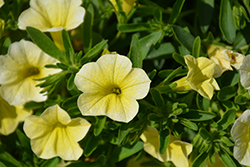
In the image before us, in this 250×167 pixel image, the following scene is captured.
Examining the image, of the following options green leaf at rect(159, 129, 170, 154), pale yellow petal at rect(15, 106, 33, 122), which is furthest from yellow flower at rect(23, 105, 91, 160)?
green leaf at rect(159, 129, 170, 154)

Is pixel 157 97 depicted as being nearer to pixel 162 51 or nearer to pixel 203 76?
pixel 203 76

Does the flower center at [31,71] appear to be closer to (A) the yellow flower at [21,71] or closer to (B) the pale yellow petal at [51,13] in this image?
(A) the yellow flower at [21,71]

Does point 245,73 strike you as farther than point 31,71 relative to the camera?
No

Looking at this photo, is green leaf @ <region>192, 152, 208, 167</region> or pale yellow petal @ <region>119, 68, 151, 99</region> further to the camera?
green leaf @ <region>192, 152, 208, 167</region>

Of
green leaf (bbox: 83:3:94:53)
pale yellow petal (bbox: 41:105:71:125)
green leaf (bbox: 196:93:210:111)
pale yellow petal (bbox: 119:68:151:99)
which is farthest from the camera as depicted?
green leaf (bbox: 83:3:94:53)

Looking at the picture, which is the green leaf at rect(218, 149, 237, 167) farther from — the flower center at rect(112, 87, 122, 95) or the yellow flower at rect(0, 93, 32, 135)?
the yellow flower at rect(0, 93, 32, 135)

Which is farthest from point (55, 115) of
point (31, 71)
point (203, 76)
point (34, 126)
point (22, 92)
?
point (203, 76)

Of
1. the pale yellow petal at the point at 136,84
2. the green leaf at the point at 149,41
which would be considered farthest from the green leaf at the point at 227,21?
the pale yellow petal at the point at 136,84
